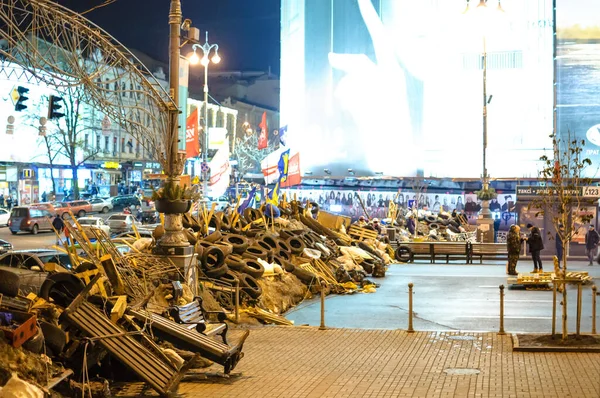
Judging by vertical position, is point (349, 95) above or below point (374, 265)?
above

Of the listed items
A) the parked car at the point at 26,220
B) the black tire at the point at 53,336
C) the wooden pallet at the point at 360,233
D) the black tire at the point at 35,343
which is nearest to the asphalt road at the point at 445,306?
the wooden pallet at the point at 360,233

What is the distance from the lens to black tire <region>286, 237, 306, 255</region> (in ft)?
78.7

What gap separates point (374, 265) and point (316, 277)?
5825 mm

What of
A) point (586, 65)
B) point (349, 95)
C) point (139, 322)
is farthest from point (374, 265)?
point (349, 95)

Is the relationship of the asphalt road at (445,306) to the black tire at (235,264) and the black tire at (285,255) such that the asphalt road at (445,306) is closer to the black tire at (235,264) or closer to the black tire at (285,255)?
the black tire at (235,264)

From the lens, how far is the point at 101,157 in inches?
3292

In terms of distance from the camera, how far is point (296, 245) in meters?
24.6

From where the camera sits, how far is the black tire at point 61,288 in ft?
37.5

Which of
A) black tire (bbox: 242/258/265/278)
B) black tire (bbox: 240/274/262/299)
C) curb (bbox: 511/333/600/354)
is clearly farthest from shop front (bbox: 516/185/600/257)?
curb (bbox: 511/333/600/354)

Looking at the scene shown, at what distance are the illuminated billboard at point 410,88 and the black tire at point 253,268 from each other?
42.2 metres

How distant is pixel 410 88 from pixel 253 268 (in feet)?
153

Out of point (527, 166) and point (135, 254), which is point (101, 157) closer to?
point (527, 166)

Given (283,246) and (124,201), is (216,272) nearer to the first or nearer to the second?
(283,246)

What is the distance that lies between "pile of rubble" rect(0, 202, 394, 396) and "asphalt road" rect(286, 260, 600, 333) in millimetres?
906
